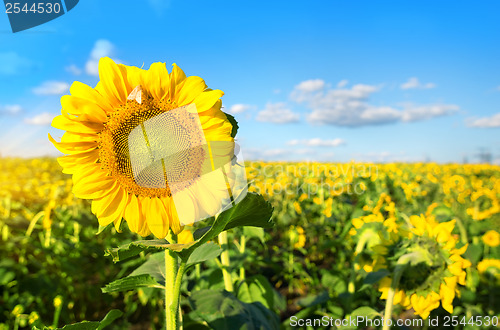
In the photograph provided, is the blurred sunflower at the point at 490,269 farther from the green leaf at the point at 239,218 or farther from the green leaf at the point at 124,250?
the green leaf at the point at 124,250

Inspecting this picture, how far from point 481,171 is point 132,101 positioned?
1929 centimetres

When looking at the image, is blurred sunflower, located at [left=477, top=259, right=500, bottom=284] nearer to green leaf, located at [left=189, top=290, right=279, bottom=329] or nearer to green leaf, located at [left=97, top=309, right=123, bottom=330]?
green leaf, located at [left=189, top=290, right=279, bottom=329]

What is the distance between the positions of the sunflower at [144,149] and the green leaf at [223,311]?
1.46 feet

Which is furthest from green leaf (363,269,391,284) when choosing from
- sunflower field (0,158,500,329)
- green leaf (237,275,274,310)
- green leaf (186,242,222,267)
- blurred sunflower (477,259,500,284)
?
blurred sunflower (477,259,500,284)

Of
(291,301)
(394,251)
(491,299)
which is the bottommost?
(291,301)

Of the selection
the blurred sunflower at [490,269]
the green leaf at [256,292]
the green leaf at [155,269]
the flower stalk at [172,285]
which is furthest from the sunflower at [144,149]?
the blurred sunflower at [490,269]

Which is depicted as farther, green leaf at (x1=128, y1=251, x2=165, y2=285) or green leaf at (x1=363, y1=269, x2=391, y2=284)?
green leaf at (x1=363, y1=269, x2=391, y2=284)

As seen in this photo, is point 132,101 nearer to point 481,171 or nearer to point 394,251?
point 394,251

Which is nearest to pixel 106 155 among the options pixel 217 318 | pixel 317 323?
pixel 217 318

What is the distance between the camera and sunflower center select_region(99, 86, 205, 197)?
91 cm

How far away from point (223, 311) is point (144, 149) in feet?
2.08

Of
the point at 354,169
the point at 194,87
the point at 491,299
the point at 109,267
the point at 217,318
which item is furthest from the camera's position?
the point at 354,169

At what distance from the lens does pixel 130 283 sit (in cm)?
98

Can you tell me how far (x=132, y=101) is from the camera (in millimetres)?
925
